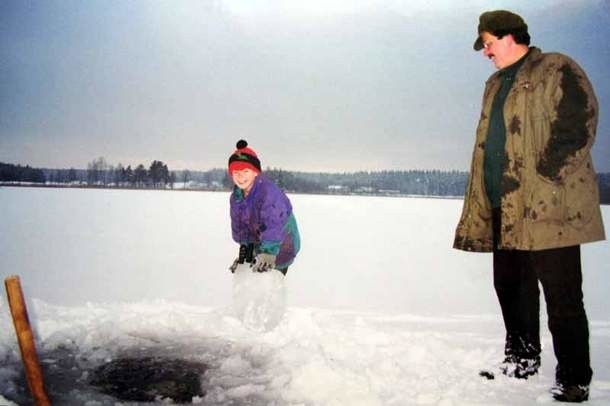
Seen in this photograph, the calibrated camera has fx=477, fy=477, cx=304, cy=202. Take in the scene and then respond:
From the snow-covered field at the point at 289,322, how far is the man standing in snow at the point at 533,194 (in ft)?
0.90

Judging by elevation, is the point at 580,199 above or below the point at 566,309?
above

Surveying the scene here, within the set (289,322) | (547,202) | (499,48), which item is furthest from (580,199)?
(289,322)

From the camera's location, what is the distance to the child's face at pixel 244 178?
3643mm

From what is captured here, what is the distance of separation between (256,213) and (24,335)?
187 cm

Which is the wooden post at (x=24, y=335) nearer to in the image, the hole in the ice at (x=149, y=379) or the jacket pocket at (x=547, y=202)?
the hole in the ice at (x=149, y=379)

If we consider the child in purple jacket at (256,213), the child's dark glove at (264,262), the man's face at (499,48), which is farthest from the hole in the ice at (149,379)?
the man's face at (499,48)

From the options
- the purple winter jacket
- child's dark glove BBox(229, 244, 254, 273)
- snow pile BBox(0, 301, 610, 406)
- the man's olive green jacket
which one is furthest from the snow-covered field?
the man's olive green jacket

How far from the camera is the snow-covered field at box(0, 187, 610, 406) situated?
2301mm

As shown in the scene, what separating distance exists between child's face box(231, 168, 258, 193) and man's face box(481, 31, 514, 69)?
1.85 m

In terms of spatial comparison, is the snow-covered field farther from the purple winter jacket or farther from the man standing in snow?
the purple winter jacket

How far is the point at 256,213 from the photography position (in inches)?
140

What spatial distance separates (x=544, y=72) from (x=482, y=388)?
158 centimetres

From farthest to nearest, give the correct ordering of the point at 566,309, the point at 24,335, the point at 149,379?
the point at 149,379 → the point at 566,309 → the point at 24,335

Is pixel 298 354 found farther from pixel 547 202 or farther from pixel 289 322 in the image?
pixel 547 202
